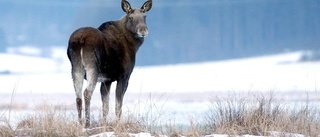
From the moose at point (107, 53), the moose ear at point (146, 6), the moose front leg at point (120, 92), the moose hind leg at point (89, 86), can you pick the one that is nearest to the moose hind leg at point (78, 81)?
the moose at point (107, 53)

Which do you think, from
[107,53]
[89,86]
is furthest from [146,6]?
[89,86]

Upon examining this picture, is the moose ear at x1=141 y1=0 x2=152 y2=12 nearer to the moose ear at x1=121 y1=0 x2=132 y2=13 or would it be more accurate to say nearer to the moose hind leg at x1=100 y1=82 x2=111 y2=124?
the moose ear at x1=121 y1=0 x2=132 y2=13

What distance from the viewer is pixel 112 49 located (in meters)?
11.9

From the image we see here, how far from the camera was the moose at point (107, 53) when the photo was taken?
11266mm

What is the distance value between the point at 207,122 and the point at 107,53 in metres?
1.90

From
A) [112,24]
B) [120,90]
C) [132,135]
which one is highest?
[112,24]

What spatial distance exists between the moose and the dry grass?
1.49 ft

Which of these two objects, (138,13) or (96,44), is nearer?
(96,44)

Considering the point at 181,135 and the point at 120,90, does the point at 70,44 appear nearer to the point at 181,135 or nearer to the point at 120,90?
the point at 120,90

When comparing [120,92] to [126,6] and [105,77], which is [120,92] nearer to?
[105,77]

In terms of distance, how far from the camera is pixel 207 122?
39.8 ft

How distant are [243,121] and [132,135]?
207 cm

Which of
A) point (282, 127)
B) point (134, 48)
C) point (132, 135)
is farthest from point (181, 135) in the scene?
point (134, 48)

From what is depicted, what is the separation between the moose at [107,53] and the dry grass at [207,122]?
0.46 m
